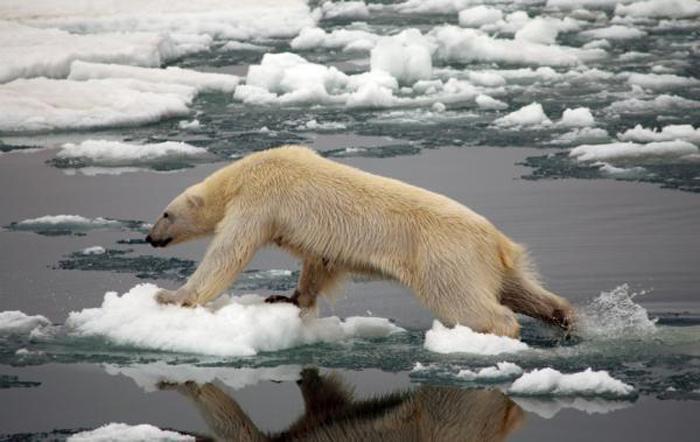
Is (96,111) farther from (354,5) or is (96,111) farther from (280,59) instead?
(354,5)

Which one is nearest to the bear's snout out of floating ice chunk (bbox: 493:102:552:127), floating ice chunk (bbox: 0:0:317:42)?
floating ice chunk (bbox: 493:102:552:127)

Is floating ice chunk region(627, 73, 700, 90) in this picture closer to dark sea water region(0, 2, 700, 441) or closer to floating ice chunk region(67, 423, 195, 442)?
dark sea water region(0, 2, 700, 441)

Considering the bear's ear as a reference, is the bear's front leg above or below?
below

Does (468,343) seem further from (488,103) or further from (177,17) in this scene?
(177,17)

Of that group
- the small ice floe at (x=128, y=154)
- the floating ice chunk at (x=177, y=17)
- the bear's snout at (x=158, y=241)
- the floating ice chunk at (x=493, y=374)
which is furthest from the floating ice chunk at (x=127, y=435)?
the floating ice chunk at (x=177, y=17)

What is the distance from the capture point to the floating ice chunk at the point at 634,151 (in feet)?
40.6

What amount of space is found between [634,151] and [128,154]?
15.0 ft

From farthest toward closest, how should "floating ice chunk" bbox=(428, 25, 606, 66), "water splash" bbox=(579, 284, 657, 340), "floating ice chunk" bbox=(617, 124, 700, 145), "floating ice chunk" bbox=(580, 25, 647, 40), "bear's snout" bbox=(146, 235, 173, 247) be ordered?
"floating ice chunk" bbox=(580, 25, 647, 40) < "floating ice chunk" bbox=(428, 25, 606, 66) < "floating ice chunk" bbox=(617, 124, 700, 145) < "bear's snout" bbox=(146, 235, 173, 247) < "water splash" bbox=(579, 284, 657, 340)

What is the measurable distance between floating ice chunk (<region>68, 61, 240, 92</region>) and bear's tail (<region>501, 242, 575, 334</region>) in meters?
8.71

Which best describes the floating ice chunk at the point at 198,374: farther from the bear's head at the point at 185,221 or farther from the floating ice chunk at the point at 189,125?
the floating ice chunk at the point at 189,125

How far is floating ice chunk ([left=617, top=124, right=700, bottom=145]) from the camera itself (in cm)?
1286

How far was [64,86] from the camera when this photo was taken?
50.2 feet

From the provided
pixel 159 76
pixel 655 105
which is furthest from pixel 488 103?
pixel 159 76

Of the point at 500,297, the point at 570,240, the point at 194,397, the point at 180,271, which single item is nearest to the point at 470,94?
the point at 570,240
